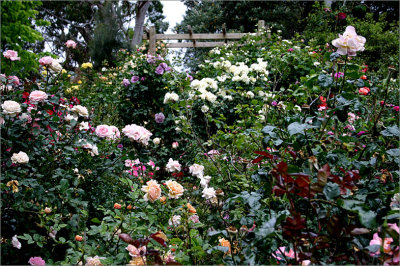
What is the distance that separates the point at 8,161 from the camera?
1446 mm

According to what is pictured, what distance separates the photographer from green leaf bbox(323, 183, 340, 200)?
76 centimetres

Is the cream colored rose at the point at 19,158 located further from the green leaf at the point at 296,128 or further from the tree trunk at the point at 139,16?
A: the tree trunk at the point at 139,16

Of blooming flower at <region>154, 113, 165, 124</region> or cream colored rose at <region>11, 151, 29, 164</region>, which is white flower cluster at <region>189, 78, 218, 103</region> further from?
cream colored rose at <region>11, 151, 29, 164</region>

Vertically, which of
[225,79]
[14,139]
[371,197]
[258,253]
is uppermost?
[225,79]

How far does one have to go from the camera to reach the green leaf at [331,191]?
2.49 feet

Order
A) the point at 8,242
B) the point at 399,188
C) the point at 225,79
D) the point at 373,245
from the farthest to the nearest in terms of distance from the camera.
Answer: the point at 225,79 → the point at 8,242 → the point at 399,188 → the point at 373,245

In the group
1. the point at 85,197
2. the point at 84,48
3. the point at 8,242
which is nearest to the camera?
the point at 8,242

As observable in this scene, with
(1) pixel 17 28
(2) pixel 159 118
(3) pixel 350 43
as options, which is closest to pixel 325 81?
(3) pixel 350 43

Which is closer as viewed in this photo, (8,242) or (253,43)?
(8,242)

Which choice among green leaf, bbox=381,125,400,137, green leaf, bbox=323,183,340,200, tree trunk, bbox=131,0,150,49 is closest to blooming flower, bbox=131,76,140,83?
green leaf, bbox=381,125,400,137

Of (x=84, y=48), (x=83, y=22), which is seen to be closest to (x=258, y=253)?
(x=84, y=48)

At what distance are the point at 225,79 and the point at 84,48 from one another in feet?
48.1

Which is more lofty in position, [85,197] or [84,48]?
[84,48]

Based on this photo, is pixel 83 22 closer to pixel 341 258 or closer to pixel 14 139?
pixel 14 139
